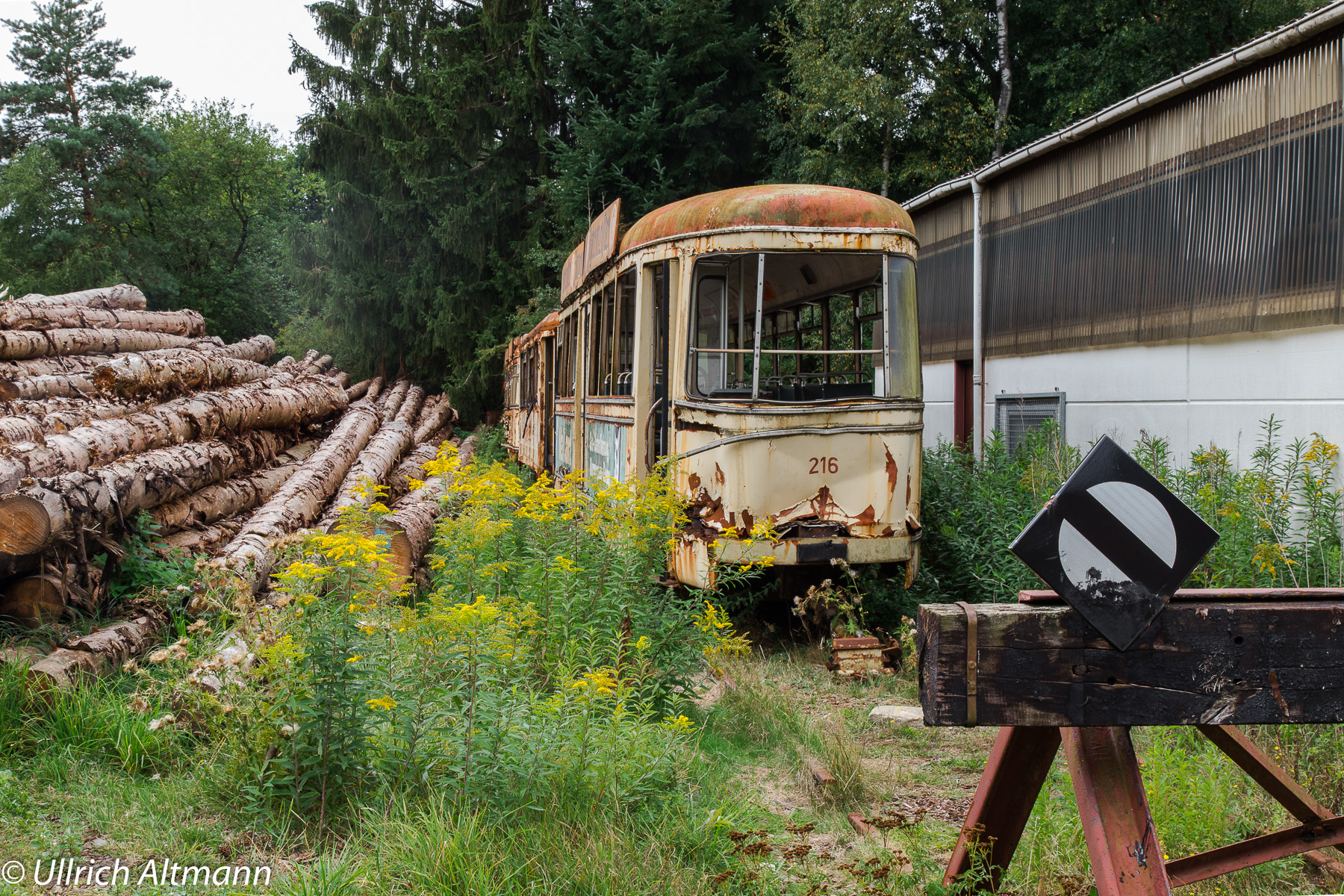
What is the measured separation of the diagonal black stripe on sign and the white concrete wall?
5.95 meters

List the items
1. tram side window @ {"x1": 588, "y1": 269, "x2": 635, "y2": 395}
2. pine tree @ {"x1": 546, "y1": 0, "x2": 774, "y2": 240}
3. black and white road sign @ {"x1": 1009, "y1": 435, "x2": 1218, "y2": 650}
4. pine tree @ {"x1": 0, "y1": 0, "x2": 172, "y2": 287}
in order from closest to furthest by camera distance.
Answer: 1. black and white road sign @ {"x1": 1009, "y1": 435, "x2": 1218, "y2": 650}
2. tram side window @ {"x1": 588, "y1": 269, "x2": 635, "y2": 395}
3. pine tree @ {"x1": 546, "y1": 0, "x2": 774, "y2": 240}
4. pine tree @ {"x1": 0, "y1": 0, "x2": 172, "y2": 287}

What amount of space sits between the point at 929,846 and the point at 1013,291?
8720 millimetres

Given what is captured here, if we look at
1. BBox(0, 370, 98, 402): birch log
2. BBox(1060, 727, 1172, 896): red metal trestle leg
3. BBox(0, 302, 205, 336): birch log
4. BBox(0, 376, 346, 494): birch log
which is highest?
BBox(0, 302, 205, 336): birch log

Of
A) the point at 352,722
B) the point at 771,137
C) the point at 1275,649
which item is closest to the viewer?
the point at 1275,649

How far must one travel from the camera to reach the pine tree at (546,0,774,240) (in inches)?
778

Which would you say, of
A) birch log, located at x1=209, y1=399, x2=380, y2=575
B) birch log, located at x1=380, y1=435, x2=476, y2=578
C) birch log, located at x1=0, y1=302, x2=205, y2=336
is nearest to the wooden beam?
birch log, located at x1=380, y1=435, x2=476, y2=578

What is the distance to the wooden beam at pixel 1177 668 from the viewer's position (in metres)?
1.92

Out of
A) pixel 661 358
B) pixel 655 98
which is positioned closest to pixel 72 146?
pixel 655 98

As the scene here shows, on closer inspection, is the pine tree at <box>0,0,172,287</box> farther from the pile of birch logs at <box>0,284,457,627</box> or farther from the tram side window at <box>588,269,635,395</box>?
the tram side window at <box>588,269,635,395</box>

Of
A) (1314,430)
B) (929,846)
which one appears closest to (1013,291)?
(1314,430)

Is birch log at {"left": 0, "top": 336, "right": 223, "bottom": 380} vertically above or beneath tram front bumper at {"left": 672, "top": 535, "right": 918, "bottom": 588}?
above

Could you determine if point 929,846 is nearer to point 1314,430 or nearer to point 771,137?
point 1314,430

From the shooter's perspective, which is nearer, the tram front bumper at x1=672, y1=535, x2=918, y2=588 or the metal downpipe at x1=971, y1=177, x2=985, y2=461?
the tram front bumper at x1=672, y1=535, x2=918, y2=588

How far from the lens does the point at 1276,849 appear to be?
302 cm
